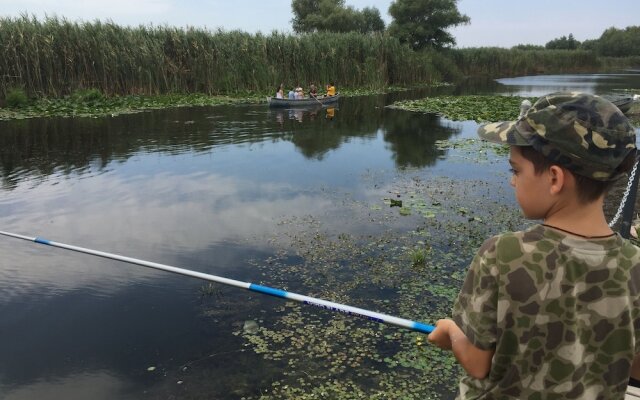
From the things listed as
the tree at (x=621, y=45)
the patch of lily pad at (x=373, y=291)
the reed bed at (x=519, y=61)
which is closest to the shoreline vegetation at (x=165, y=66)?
the patch of lily pad at (x=373, y=291)

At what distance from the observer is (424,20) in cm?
4897

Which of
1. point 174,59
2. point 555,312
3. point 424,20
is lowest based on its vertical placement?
point 555,312

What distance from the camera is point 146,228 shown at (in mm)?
7016

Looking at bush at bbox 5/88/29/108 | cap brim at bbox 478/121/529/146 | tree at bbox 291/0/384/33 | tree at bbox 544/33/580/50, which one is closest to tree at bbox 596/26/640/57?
tree at bbox 544/33/580/50

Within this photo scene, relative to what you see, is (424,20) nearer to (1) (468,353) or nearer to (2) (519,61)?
(2) (519,61)

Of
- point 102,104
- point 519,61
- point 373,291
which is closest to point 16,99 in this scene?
point 102,104

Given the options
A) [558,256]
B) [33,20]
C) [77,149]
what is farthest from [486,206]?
[33,20]

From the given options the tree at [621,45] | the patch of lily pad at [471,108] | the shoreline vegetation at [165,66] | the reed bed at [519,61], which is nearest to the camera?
the patch of lily pad at [471,108]

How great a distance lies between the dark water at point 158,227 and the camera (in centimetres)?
397

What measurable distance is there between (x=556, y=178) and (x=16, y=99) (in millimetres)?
22422

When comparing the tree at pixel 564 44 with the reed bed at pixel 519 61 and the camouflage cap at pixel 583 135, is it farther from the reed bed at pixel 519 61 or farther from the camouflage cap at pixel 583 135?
the camouflage cap at pixel 583 135

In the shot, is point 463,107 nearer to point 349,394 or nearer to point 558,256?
point 349,394

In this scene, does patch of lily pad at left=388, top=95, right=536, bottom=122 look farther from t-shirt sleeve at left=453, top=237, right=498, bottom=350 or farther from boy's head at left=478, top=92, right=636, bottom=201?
t-shirt sleeve at left=453, top=237, right=498, bottom=350

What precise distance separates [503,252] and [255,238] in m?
5.61
